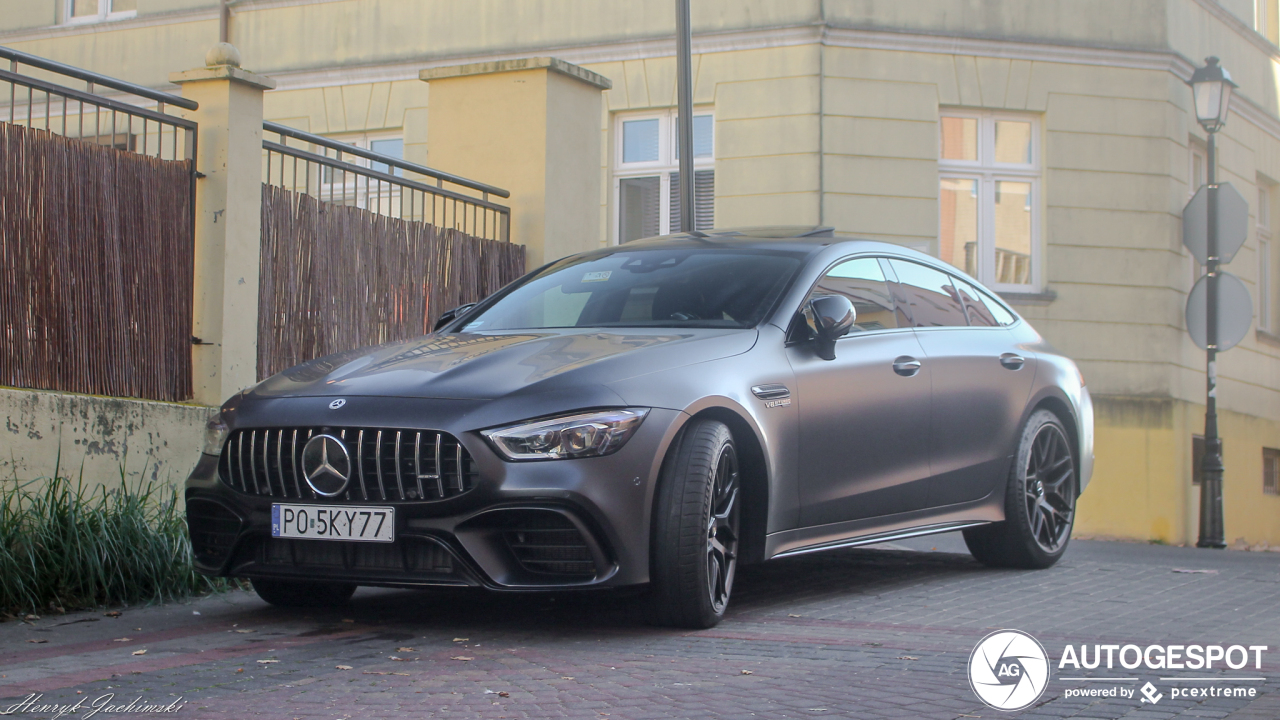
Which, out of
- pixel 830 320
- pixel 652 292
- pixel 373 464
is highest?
pixel 652 292

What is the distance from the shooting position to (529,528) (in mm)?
5133

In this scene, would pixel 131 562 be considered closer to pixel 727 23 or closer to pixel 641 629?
pixel 641 629

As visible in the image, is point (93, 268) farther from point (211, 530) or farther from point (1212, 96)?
point (1212, 96)

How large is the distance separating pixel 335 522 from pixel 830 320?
2.14 meters

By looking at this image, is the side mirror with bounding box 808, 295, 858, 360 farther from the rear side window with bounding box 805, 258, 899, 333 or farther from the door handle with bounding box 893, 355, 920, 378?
the door handle with bounding box 893, 355, 920, 378

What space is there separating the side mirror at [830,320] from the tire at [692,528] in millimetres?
812

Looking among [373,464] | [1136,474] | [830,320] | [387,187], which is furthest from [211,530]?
[1136,474]

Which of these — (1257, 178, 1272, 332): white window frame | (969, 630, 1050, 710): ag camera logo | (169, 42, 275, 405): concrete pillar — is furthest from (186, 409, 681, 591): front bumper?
(1257, 178, 1272, 332): white window frame

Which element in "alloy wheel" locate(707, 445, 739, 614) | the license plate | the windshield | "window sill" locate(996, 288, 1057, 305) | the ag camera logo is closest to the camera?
the ag camera logo

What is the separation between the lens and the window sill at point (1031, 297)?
1664cm

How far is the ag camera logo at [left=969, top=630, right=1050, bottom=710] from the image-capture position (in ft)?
14.3

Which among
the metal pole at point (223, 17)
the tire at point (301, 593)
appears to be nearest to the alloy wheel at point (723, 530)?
the tire at point (301, 593)

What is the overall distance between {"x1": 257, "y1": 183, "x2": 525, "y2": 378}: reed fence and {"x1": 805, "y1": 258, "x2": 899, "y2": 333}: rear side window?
3.47 metres

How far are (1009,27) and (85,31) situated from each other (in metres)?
11.8
